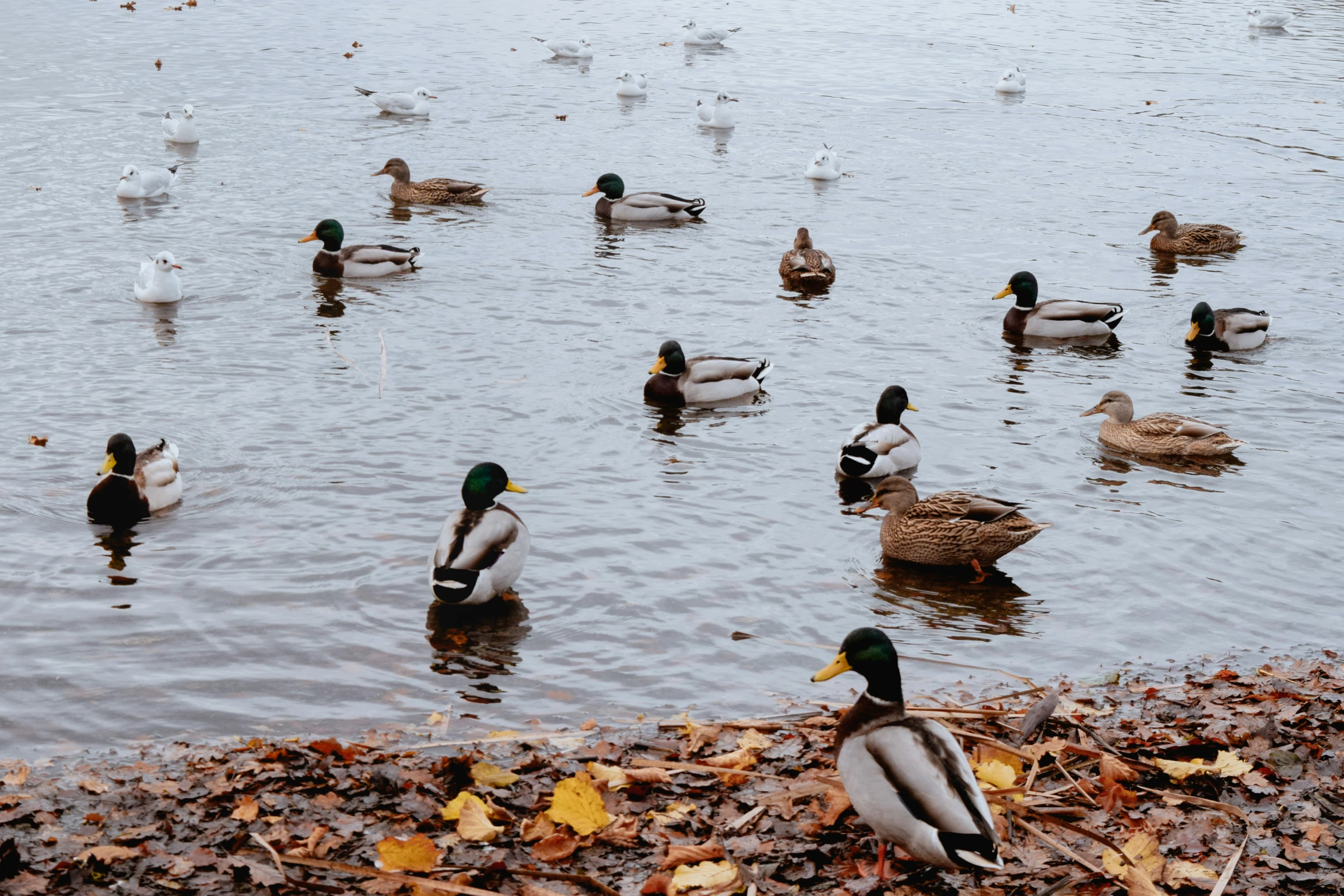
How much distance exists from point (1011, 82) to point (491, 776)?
1058 inches

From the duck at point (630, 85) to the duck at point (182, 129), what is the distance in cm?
943

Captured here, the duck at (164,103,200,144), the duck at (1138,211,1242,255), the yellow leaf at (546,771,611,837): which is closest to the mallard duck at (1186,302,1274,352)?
the duck at (1138,211,1242,255)

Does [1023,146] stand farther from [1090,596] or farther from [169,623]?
[169,623]

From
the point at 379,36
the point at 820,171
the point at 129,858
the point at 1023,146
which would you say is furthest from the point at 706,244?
the point at 379,36

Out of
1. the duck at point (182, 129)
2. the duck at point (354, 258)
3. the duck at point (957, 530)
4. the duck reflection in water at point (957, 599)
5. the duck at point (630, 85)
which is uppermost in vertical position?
the duck at point (630, 85)

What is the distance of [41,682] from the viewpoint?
734cm

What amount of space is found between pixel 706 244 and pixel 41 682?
489 inches

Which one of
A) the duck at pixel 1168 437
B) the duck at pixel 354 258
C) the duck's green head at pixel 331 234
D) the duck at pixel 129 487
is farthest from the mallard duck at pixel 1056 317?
the duck at pixel 129 487

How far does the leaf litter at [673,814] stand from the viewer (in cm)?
507

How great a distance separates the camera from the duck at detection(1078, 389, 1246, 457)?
11.8m

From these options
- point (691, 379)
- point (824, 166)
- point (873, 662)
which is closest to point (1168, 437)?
point (691, 379)

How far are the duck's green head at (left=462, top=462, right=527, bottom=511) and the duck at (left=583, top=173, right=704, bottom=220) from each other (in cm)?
1065

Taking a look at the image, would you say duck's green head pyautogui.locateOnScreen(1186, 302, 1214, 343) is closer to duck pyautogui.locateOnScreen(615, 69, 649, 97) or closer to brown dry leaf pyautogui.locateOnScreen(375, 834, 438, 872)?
brown dry leaf pyautogui.locateOnScreen(375, 834, 438, 872)

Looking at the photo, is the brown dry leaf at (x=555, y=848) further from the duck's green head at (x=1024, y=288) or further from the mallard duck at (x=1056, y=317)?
the duck's green head at (x=1024, y=288)
